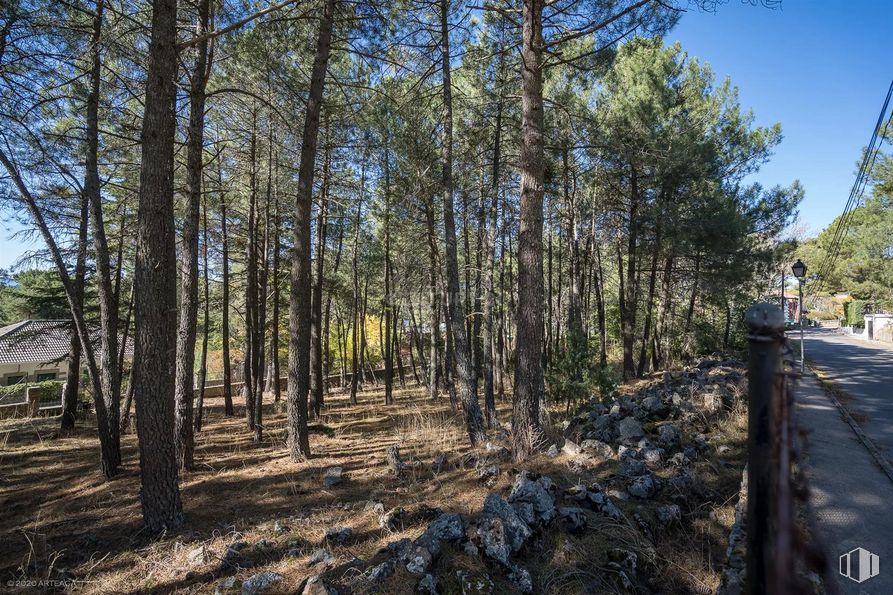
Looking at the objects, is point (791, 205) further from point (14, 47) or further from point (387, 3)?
point (14, 47)

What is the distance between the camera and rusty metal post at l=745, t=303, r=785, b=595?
1084 millimetres

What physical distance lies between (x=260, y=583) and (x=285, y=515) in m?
1.90

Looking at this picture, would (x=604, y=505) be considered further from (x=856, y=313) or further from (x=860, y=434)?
(x=856, y=313)

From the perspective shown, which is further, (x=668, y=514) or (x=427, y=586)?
(x=668, y=514)

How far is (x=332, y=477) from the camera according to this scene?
18.8 feet

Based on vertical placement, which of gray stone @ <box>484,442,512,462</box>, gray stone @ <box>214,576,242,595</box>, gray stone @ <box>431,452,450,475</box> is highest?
gray stone @ <box>214,576,242,595</box>

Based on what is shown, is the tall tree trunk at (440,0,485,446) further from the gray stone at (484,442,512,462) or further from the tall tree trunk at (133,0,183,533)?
the tall tree trunk at (133,0,183,533)

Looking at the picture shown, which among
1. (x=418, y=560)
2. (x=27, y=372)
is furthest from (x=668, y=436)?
(x=27, y=372)

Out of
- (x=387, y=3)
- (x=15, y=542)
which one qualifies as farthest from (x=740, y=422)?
(x=15, y=542)

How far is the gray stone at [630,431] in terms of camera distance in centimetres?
573

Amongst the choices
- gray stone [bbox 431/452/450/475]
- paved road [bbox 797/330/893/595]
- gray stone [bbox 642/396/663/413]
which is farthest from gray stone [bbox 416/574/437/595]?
gray stone [bbox 642/396/663/413]

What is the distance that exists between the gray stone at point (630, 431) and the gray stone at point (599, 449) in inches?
20.8

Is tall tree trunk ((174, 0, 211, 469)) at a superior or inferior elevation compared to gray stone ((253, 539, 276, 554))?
superior

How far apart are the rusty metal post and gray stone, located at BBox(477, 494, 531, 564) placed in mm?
2205
